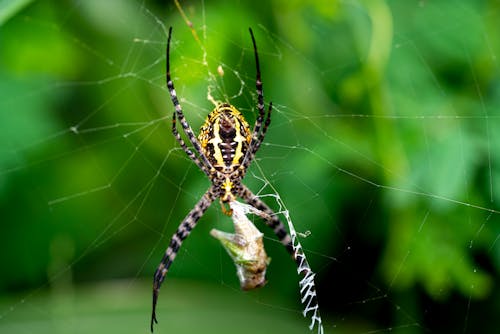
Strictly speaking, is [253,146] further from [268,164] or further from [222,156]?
[268,164]

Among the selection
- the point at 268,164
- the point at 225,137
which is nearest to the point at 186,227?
the point at 268,164

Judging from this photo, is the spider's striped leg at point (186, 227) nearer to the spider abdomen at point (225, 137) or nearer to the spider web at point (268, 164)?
the spider web at point (268, 164)

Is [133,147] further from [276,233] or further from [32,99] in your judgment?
[276,233]

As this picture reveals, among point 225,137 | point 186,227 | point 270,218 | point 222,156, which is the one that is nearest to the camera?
point 225,137

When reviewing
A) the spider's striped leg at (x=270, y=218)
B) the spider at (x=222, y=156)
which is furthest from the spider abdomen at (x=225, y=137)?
the spider's striped leg at (x=270, y=218)

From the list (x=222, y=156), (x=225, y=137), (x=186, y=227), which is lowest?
(x=186, y=227)

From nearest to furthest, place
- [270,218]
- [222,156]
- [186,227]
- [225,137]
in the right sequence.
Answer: [225,137] → [222,156] → [270,218] → [186,227]
